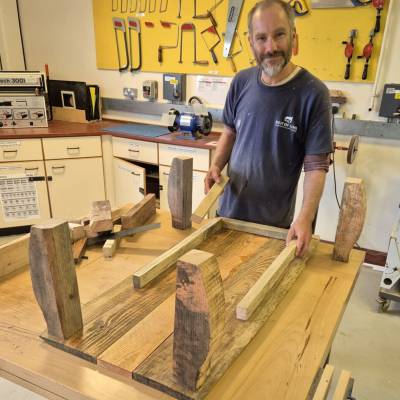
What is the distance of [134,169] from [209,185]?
165cm

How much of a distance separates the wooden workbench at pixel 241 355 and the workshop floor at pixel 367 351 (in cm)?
104

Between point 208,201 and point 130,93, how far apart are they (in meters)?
2.39

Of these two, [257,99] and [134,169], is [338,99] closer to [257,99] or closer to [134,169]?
[257,99]

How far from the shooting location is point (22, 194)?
2.95 metres

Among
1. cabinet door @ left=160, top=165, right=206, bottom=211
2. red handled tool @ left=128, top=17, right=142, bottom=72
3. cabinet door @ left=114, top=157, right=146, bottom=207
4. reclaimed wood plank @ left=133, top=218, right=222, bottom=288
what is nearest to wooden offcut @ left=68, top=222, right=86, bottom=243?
reclaimed wood plank @ left=133, top=218, right=222, bottom=288

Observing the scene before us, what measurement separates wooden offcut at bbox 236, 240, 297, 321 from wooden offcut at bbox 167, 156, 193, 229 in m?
0.37

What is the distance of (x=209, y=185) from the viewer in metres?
1.42

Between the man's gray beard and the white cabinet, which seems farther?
the white cabinet

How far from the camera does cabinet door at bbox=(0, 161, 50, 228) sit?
288cm

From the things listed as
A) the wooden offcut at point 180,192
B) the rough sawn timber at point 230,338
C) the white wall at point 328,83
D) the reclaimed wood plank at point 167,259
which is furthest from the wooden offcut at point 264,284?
the white wall at point 328,83

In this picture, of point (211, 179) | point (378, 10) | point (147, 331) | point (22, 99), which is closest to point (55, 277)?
point (147, 331)

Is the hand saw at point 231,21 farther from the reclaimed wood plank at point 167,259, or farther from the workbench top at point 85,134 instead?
the reclaimed wood plank at point 167,259

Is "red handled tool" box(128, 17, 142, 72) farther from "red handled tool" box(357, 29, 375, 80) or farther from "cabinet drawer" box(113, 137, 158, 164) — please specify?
"red handled tool" box(357, 29, 375, 80)

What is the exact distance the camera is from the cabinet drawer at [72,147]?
2.91 m
